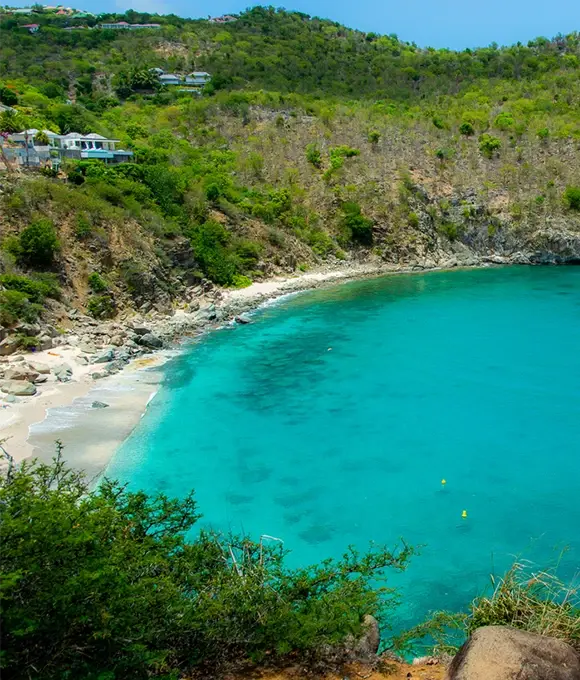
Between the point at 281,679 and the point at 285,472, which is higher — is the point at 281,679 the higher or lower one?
the higher one

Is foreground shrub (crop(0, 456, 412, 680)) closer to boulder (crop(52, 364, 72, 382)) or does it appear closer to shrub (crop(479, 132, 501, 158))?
boulder (crop(52, 364, 72, 382))

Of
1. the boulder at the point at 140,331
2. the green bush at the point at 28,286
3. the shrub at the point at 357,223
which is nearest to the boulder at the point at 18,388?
the green bush at the point at 28,286

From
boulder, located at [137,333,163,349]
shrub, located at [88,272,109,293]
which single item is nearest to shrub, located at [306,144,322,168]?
shrub, located at [88,272,109,293]

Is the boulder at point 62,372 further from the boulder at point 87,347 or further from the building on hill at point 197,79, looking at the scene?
the building on hill at point 197,79

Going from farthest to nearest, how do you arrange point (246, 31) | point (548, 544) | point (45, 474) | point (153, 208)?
1. point (246, 31)
2. point (153, 208)
3. point (548, 544)
4. point (45, 474)

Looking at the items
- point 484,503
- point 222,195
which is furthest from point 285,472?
point 222,195

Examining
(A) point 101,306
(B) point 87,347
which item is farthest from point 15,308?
(A) point 101,306

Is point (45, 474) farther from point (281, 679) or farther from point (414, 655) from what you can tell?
point (414, 655)
